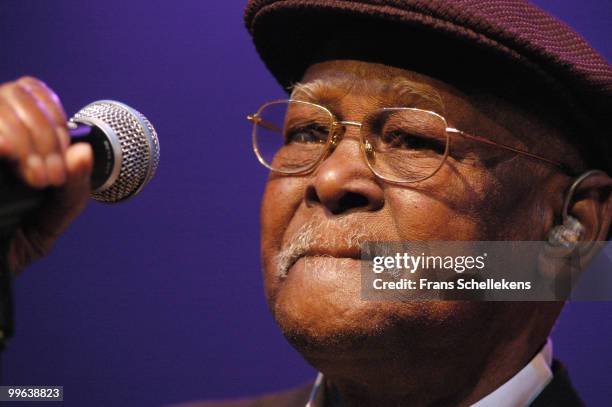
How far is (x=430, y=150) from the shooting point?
1262mm

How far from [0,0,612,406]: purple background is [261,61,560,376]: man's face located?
0.84 m

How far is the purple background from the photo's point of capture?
83.2 inches

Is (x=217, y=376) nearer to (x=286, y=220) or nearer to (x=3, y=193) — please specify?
(x=286, y=220)

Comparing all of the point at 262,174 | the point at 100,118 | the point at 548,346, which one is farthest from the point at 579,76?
the point at 262,174

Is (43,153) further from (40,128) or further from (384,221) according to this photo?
(384,221)

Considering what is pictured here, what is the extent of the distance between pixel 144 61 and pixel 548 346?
4.25 feet

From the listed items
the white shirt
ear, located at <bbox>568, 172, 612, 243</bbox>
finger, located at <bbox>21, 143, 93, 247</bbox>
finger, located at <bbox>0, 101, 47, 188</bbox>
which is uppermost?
finger, located at <bbox>0, 101, 47, 188</bbox>

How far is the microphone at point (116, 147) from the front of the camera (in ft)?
3.30

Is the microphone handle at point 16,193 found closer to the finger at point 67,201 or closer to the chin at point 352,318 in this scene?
the finger at point 67,201

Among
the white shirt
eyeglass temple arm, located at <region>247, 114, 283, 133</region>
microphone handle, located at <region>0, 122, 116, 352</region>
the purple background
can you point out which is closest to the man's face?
the white shirt

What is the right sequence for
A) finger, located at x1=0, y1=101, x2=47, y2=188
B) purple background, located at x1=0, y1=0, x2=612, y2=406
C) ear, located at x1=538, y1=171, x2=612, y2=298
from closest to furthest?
1. finger, located at x1=0, y1=101, x2=47, y2=188
2. ear, located at x1=538, y1=171, x2=612, y2=298
3. purple background, located at x1=0, y1=0, x2=612, y2=406

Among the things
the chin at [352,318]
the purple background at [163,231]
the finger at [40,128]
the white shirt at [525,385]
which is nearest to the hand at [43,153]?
the finger at [40,128]

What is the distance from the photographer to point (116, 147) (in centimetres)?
103

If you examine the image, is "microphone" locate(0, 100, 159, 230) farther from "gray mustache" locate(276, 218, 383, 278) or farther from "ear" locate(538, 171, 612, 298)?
"ear" locate(538, 171, 612, 298)
